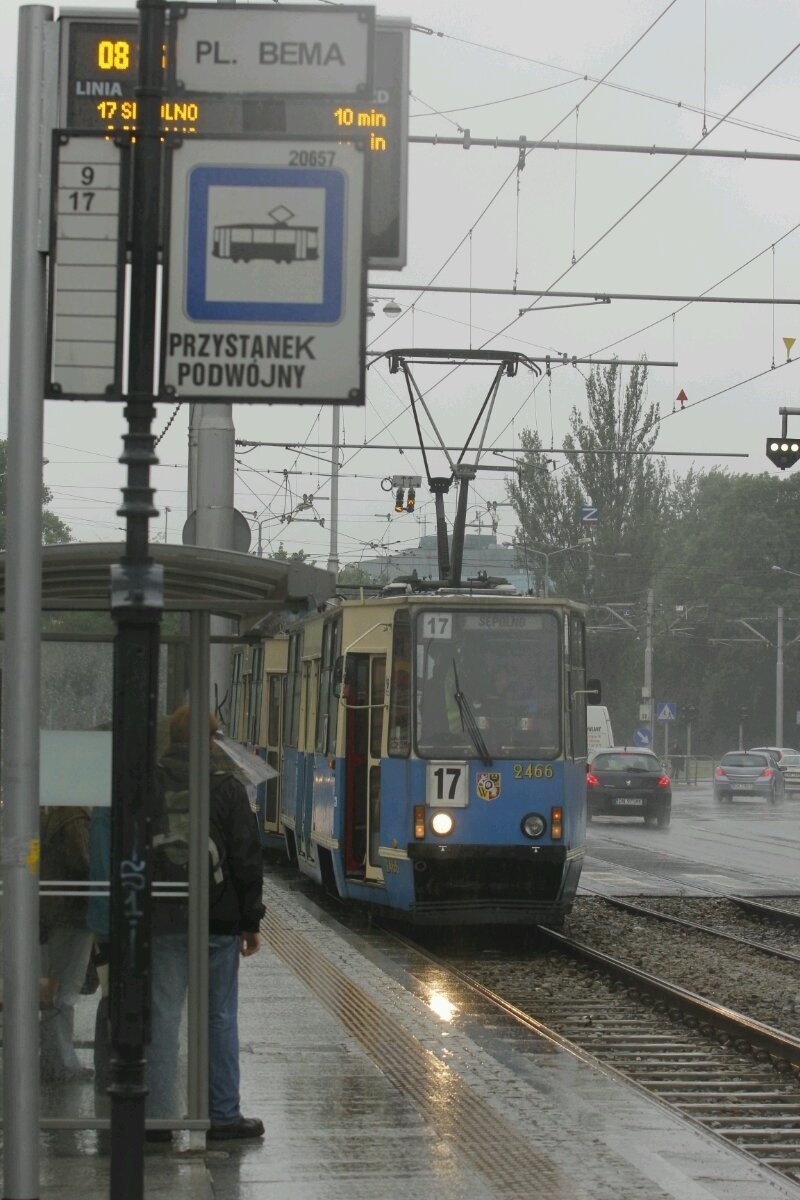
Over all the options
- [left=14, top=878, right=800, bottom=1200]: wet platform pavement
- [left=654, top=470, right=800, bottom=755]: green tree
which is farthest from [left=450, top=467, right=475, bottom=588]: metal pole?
[left=654, top=470, right=800, bottom=755]: green tree

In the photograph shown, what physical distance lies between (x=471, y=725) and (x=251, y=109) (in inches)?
380

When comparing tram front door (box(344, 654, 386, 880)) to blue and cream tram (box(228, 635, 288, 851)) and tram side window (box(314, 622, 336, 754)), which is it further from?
blue and cream tram (box(228, 635, 288, 851))

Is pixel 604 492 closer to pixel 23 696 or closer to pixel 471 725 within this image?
pixel 471 725

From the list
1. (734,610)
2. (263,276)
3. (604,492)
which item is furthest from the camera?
(734,610)

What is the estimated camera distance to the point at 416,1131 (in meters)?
7.00

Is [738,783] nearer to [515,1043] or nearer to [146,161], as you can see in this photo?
[515,1043]

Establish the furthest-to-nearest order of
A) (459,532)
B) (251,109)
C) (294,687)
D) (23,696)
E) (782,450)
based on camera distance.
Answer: (782,450) → (294,687) → (459,532) → (251,109) → (23,696)

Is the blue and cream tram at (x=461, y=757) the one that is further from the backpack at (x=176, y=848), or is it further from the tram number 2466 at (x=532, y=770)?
the backpack at (x=176, y=848)

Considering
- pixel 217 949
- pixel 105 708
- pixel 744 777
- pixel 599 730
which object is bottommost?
pixel 744 777

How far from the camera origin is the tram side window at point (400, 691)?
14602 mm

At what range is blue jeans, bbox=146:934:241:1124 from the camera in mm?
6793

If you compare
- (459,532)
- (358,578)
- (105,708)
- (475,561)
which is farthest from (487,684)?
(475,561)

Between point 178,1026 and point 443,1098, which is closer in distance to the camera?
point 178,1026

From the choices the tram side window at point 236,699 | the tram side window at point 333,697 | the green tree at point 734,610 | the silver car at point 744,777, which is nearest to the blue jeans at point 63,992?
the tram side window at point 333,697
